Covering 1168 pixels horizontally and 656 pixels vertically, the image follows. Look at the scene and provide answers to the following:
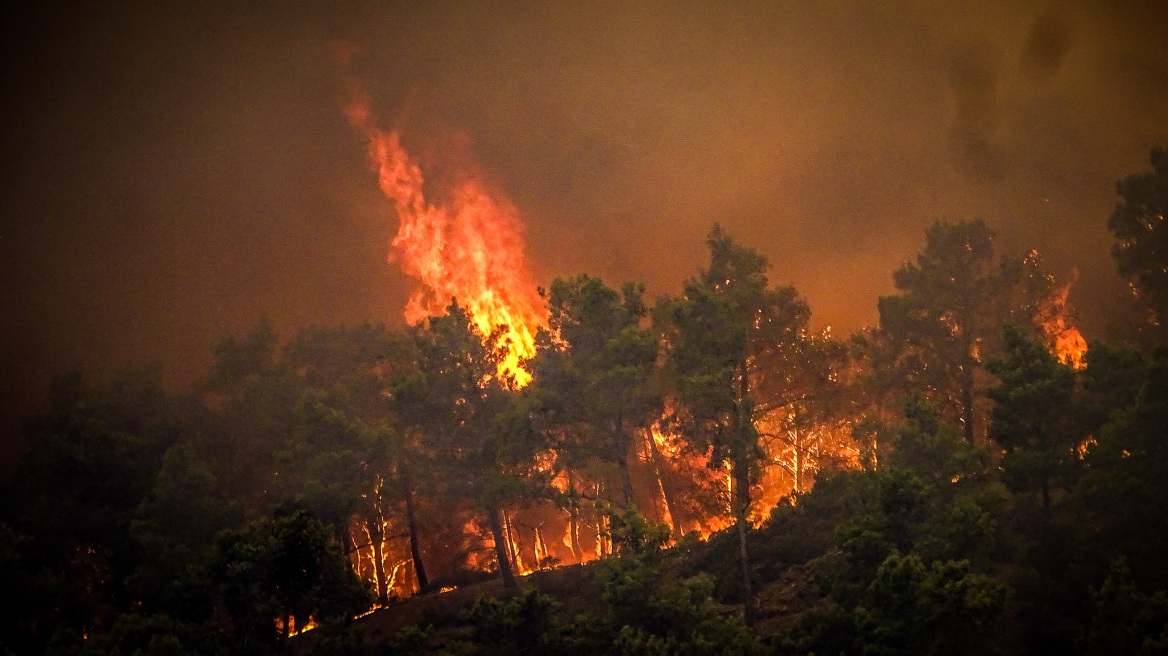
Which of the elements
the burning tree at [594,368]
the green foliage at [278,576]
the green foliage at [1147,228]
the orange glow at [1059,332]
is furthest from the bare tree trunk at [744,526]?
the green foliage at [1147,228]

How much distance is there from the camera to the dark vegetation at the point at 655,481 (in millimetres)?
21344

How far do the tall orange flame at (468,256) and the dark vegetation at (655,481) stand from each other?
740 inches

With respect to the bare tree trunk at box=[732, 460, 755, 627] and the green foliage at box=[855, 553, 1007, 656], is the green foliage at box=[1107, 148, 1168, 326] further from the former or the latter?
the green foliage at box=[855, 553, 1007, 656]

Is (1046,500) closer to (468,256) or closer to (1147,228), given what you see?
(1147,228)

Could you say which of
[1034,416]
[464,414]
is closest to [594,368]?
[464,414]

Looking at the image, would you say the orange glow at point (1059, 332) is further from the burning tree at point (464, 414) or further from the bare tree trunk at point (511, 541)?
the bare tree trunk at point (511, 541)

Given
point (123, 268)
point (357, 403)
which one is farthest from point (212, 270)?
point (357, 403)

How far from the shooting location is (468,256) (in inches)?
2702

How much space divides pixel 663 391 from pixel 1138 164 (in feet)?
219

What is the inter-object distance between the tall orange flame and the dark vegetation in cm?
1879

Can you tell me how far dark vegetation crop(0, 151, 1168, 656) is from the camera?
21344 mm

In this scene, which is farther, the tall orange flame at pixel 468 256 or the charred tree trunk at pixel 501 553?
the tall orange flame at pixel 468 256

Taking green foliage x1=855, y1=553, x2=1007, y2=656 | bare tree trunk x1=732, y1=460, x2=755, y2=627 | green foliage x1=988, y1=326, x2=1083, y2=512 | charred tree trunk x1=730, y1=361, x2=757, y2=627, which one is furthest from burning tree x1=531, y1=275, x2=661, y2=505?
green foliage x1=855, y1=553, x2=1007, y2=656

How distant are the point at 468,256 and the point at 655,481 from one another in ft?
101
